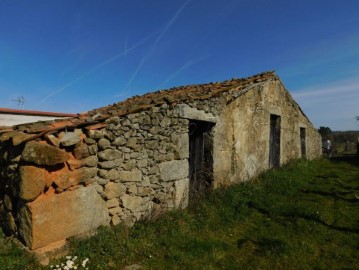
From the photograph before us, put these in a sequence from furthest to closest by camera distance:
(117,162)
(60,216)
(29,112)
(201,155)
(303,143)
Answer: (303,143) < (29,112) < (201,155) < (117,162) < (60,216)

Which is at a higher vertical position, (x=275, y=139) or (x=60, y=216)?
(x=275, y=139)

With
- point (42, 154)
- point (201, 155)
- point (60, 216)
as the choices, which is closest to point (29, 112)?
point (201, 155)

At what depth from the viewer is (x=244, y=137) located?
26.8ft

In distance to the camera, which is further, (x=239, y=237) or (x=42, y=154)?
(x=239, y=237)

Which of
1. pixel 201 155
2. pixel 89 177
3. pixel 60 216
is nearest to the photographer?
pixel 60 216

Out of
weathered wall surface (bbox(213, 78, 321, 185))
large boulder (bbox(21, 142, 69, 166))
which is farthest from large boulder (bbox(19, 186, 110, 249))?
weathered wall surface (bbox(213, 78, 321, 185))

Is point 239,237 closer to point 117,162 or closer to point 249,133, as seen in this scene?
point 117,162

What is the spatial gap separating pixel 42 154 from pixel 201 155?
3968 millimetres

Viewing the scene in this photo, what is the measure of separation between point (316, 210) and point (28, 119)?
31.9 feet

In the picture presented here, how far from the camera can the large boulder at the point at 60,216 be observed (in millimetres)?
3852

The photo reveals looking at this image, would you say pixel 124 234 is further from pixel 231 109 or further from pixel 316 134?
pixel 316 134

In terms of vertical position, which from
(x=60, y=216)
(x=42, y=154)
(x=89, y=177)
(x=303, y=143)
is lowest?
(x=60, y=216)

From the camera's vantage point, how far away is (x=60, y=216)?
407cm

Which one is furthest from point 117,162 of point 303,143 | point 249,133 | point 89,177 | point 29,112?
point 303,143
